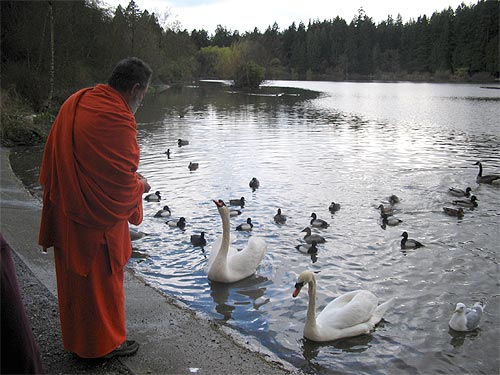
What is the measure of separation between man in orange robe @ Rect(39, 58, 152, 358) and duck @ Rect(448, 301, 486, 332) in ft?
15.2

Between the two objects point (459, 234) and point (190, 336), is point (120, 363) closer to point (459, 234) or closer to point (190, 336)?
point (190, 336)

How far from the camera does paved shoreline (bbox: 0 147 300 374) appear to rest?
407cm

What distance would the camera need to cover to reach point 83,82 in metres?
30.4

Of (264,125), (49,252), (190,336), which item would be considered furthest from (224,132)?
(190,336)

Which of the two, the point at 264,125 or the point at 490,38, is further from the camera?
the point at 490,38

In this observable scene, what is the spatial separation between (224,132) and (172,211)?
1456cm

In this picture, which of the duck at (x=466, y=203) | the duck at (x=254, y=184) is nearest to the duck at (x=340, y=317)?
the duck at (x=466, y=203)

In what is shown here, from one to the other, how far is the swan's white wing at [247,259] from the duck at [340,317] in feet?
5.51

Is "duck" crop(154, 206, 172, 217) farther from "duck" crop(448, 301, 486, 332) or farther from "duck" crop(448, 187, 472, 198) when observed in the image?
"duck" crop(448, 187, 472, 198)

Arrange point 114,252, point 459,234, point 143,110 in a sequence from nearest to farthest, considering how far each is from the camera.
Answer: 1. point 114,252
2. point 459,234
3. point 143,110

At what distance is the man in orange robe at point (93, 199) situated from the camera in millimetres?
3521

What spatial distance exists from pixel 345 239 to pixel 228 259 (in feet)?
10.2

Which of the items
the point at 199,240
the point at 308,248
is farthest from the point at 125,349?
the point at 308,248

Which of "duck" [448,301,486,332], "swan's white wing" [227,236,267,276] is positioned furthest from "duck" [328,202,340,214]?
"duck" [448,301,486,332]
